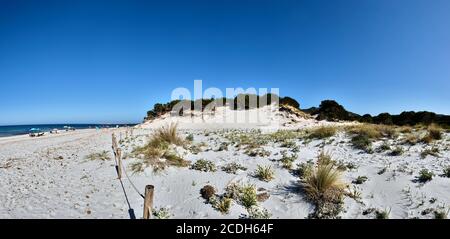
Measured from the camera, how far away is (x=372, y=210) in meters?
6.98

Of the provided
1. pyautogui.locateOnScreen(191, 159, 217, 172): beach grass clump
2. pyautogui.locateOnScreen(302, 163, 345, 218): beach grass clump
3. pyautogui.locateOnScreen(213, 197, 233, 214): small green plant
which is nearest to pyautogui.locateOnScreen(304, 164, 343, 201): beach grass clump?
pyautogui.locateOnScreen(302, 163, 345, 218): beach grass clump

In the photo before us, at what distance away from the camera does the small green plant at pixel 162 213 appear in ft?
22.7

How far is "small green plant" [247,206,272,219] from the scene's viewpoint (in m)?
6.86

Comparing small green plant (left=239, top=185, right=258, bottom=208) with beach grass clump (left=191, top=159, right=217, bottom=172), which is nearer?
small green plant (left=239, top=185, right=258, bottom=208)

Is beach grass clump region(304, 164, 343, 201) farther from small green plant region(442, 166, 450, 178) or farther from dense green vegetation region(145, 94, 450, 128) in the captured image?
dense green vegetation region(145, 94, 450, 128)

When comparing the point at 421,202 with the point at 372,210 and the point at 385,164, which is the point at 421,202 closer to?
the point at 372,210

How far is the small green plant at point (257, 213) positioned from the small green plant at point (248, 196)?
15cm

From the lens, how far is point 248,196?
25.0 ft

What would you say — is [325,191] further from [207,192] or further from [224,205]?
[207,192]

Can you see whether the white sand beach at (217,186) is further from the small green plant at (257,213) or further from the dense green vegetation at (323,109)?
the dense green vegetation at (323,109)

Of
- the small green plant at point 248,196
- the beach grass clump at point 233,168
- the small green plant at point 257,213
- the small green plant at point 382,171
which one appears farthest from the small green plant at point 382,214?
the beach grass clump at point 233,168

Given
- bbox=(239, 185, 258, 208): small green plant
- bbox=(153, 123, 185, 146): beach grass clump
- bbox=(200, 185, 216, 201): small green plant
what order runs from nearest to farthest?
bbox=(239, 185, 258, 208): small green plant → bbox=(200, 185, 216, 201): small green plant → bbox=(153, 123, 185, 146): beach grass clump

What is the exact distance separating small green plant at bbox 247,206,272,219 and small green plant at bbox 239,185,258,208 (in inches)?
6.0

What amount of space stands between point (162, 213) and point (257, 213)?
2.41 meters
